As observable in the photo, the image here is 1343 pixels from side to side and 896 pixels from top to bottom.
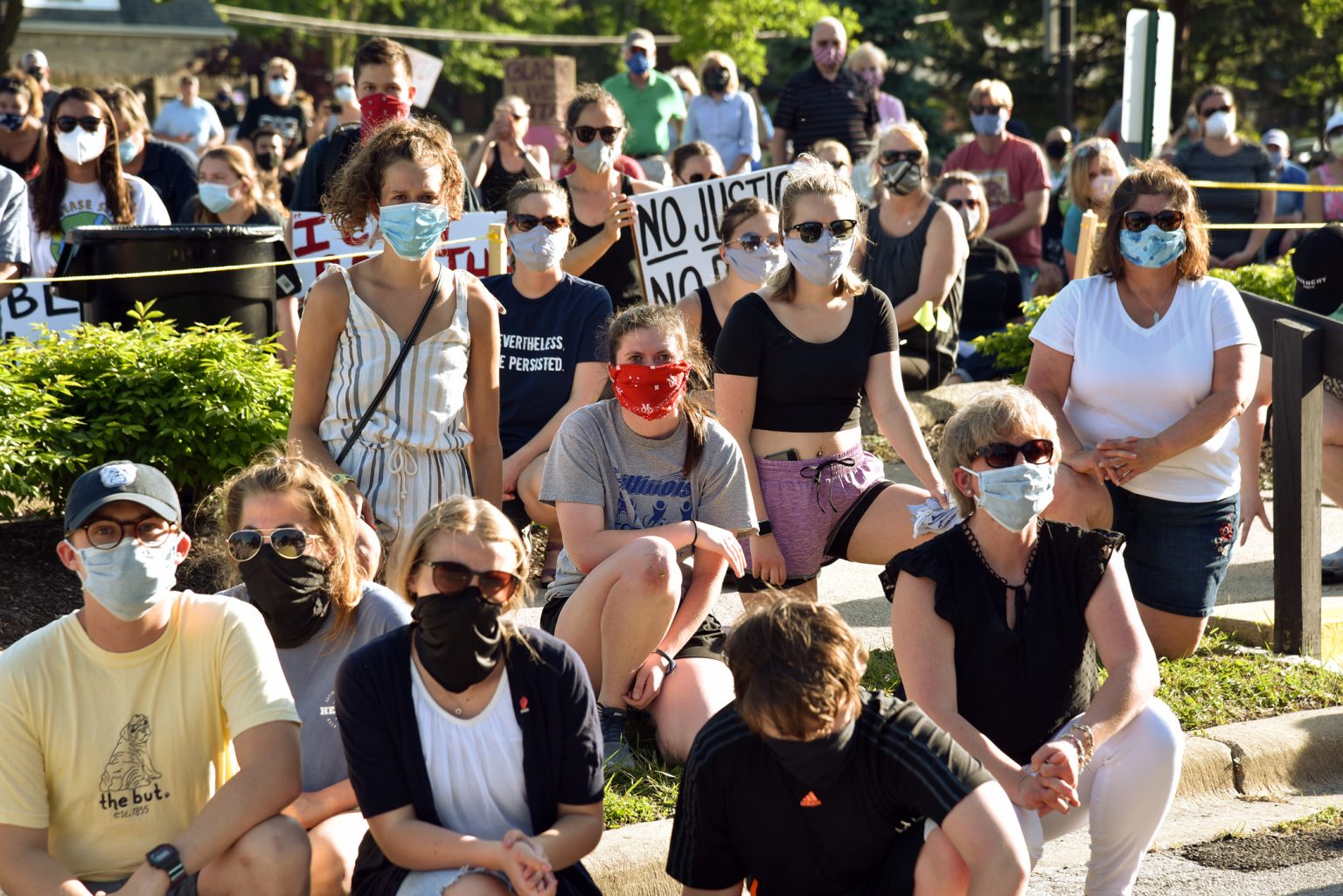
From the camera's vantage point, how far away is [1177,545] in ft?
18.9

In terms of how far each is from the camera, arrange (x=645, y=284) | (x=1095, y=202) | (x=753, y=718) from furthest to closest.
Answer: (x=1095, y=202), (x=645, y=284), (x=753, y=718)

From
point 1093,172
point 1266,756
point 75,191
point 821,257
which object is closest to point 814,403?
point 821,257

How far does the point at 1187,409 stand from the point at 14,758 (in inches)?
156

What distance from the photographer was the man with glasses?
3520 mm

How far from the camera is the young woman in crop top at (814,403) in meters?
5.61

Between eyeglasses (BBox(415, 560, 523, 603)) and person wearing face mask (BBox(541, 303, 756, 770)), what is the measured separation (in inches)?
44.6

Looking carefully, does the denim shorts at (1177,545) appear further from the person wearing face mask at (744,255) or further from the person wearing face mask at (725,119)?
the person wearing face mask at (725,119)

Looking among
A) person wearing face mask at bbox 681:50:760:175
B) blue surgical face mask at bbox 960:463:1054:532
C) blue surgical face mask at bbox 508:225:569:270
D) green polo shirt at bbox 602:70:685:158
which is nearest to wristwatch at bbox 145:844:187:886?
blue surgical face mask at bbox 960:463:1054:532

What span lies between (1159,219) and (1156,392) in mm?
593

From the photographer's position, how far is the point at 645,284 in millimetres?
8977

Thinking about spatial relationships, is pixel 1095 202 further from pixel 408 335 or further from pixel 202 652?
pixel 202 652

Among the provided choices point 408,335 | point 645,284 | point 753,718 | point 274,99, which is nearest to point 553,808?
point 753,718

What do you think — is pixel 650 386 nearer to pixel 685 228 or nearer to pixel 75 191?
pixel 685 228

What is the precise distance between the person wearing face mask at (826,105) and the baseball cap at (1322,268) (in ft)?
22.0
